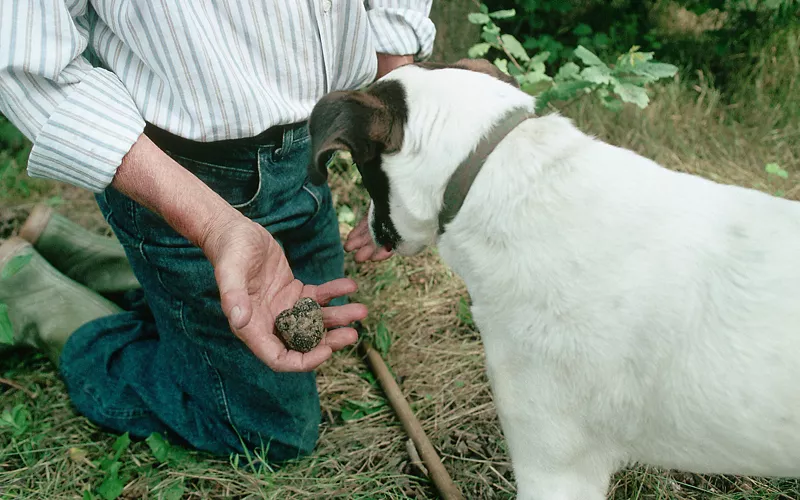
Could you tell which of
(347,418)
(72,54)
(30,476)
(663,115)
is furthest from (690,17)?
(30,476)

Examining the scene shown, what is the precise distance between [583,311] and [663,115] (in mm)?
3179

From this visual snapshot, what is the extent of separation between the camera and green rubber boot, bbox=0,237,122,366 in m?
2.92

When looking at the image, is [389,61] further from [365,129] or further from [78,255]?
[78,255]

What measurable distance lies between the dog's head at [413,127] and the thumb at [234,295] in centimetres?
33

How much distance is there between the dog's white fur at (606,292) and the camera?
62.5 inches

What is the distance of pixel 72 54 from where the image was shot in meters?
1.88

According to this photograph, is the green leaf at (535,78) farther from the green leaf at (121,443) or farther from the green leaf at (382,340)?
the green leaf at (121,443)

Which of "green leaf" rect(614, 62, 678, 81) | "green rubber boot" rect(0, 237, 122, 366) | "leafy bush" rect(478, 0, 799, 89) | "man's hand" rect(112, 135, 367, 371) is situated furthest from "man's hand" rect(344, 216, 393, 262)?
"leafy bush" rect(478, 0, 799, 89)

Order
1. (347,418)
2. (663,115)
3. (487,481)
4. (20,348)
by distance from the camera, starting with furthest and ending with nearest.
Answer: (663,115) → (20,348) → (347,418) → (487,481)

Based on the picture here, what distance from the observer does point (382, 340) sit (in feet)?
10.1

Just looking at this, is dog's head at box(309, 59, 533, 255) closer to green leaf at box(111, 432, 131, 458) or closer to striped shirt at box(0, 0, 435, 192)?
striped shirt at box(0, 0, 435, 192)

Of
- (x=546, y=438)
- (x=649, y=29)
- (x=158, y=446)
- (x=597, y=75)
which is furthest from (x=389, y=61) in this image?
(x=649, y=29)

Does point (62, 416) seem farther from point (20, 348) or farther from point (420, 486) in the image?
point (420, 486)

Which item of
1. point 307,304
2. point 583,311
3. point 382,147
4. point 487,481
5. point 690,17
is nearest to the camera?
point 583,311
